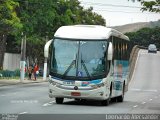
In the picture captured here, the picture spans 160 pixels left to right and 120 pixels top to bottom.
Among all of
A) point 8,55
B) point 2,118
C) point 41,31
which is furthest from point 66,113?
point 8,55

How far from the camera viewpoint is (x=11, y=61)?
7588 centimetres

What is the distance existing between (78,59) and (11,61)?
49860 millimetres

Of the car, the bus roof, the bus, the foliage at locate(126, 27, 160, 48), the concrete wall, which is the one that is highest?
the bus roof

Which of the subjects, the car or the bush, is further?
the car

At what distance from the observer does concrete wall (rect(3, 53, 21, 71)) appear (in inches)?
2923

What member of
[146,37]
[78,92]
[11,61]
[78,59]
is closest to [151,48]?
[11,61]

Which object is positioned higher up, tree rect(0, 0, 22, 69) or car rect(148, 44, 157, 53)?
tree rect(0, 0, 22, 69)

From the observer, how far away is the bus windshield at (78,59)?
26500 mm

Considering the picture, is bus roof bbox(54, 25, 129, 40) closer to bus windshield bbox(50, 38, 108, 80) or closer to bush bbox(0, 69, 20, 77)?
bus windshield bbox(50, 38, 108, 80)

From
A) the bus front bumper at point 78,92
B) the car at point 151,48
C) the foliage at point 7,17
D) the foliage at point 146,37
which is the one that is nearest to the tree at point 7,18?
the foliage at point 7,17

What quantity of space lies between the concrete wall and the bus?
46766mm

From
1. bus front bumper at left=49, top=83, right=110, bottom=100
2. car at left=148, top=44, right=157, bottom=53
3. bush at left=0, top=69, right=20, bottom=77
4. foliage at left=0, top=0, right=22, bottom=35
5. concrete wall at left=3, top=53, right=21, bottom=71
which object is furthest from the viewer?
car at left=148, top=44, right=157, bottom=53

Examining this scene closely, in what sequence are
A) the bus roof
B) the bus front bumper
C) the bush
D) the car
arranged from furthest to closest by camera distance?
1. the car
2. the bush
3. the bus roof
4. the bus front bumper

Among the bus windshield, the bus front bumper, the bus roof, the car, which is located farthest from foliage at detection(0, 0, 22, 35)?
the car
